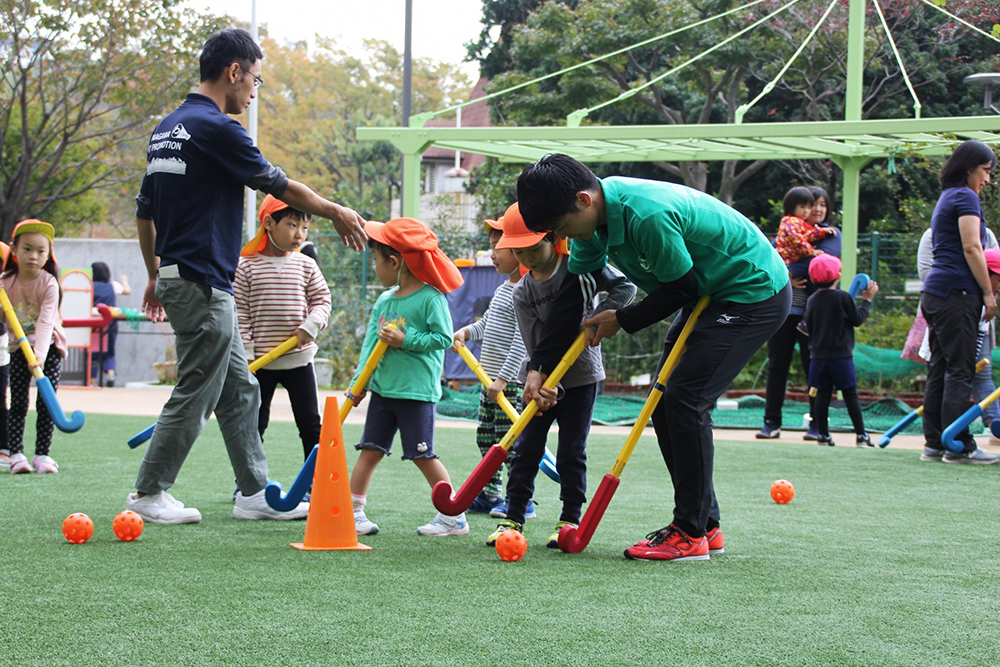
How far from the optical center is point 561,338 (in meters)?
3.98

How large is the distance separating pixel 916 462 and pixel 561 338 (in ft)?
13.1

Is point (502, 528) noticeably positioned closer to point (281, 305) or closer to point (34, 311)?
point (281, 305)

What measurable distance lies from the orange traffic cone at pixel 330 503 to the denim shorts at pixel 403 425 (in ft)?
1.47

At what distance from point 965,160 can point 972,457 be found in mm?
1924

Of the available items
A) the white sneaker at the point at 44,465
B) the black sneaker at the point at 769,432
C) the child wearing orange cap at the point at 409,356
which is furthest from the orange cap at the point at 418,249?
the black sneaker at the point at 769,432

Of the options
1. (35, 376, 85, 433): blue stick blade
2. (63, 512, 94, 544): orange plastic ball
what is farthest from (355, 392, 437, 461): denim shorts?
(35, 376, 85, 433): blue stick blade

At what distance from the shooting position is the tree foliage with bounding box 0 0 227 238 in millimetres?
15984

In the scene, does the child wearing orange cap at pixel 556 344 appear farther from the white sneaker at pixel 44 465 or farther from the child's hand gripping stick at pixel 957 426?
the child's hand gripping stick at pixel 957 426

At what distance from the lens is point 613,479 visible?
383 cm

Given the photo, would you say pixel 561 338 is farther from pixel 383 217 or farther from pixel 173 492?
pixel 383 217

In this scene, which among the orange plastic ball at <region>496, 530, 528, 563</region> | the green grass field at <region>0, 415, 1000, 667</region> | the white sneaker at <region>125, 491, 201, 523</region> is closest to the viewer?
the green grass field at <region>0, 415, 1000, 667</region>

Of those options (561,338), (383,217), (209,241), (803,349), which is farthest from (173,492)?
(383,217)

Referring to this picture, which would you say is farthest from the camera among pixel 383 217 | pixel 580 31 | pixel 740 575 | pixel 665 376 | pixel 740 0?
pixel 580 31

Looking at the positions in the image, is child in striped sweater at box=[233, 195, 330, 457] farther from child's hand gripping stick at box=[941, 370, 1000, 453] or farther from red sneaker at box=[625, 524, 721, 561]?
child's hand gripping stick at box=[941, 370, 1000, 453]
